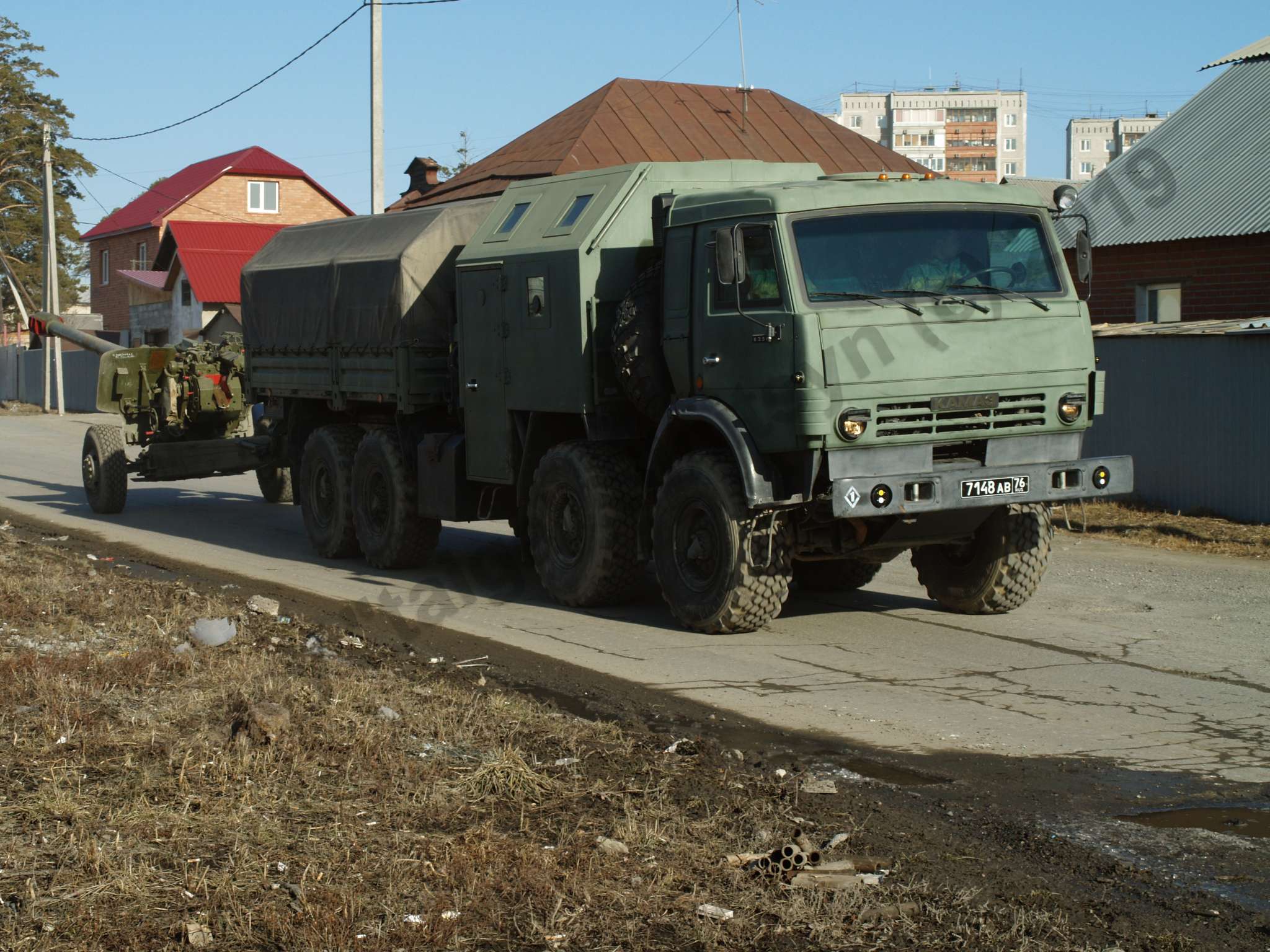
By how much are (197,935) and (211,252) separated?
58332 millimetres

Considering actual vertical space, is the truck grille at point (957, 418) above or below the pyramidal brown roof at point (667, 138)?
below

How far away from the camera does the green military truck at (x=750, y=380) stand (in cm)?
899

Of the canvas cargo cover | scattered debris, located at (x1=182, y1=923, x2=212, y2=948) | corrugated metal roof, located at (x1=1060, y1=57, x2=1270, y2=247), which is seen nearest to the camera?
scattered debris, located at (x1=182, y1=923, x2=212, y2=948)

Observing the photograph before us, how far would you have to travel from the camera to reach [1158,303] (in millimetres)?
24594

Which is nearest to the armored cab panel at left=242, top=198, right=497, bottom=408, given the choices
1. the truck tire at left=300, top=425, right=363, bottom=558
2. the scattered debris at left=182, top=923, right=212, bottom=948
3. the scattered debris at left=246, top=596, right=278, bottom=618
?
the truck tire at left=300, top=425, right=363, bottom=558

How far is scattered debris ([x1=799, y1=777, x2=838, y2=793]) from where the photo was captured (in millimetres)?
6258

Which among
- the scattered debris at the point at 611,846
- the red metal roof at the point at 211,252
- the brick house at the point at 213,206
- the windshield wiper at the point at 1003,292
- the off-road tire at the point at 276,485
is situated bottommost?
the scattered debris at the point at 611,846

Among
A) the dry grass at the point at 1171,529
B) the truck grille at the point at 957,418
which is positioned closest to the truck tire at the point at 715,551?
the truck grille at the point at 957,418

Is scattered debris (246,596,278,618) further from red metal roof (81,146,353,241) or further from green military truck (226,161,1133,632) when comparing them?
red metal roof (81,146,353,241)

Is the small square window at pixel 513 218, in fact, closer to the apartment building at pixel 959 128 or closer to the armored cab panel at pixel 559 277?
the armored cab panel at pixel 559 277

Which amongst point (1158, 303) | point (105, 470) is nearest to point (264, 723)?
point (105, 470)

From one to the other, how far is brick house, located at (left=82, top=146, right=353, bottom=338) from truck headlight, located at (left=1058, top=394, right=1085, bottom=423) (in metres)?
56.2

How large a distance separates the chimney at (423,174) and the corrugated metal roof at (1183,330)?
23443 mm

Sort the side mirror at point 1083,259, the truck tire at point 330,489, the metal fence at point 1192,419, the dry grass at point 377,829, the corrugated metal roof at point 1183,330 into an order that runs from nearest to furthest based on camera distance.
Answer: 1. the dry grass at point 377,829
2. the side mirror at point 1083,259
3. the truck tire at point 330,489
4. the metal fence at point 1192,419
5. the corrugated metal roof at point 1183,330
